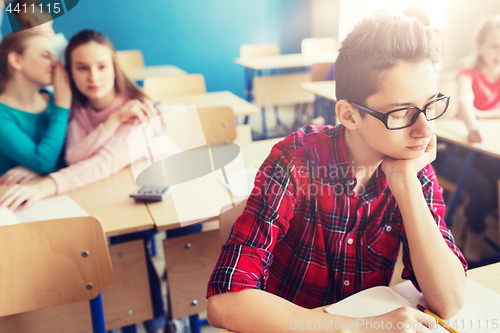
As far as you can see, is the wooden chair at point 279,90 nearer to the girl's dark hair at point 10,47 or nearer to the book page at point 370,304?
the girl's dark hair at point 10,47

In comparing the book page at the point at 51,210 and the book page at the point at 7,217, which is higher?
the book page at the point at 7,217

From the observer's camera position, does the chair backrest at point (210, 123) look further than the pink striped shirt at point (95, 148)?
Yes

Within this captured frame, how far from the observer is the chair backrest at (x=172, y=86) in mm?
2406

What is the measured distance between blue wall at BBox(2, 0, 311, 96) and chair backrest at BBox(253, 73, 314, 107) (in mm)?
1074

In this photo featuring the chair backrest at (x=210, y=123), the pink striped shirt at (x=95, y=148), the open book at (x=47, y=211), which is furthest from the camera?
the chair backrest at (x=210, y=123)

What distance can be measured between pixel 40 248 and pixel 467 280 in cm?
88

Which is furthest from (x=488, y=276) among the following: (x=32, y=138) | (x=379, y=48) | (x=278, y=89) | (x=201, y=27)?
(x=201, y=27)

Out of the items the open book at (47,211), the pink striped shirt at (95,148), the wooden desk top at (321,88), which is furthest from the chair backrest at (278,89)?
the open book at (47,211)

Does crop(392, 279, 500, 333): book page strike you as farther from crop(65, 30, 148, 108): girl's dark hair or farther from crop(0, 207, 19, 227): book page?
crop(65, 30, 148, 108): girl's dark hair

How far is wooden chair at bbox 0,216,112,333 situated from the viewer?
0.79 meters

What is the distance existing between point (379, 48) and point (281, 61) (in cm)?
319

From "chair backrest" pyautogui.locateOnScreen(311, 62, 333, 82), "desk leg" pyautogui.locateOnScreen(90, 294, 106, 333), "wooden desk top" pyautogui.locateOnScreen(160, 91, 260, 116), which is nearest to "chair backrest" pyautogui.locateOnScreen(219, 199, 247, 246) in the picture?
"desk leg" pyautogui.locateOnScreen(90, 294, 106, 333)

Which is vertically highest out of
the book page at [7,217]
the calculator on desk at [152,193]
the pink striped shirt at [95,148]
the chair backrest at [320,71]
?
the chair backrest at [320,71]

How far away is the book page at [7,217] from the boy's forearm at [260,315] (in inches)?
24.7
